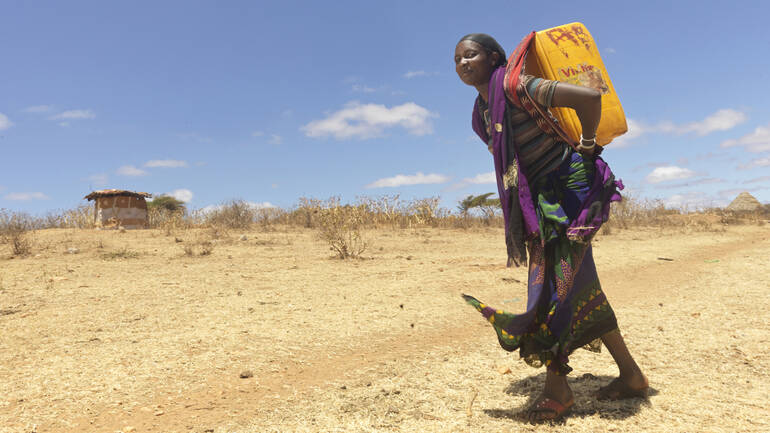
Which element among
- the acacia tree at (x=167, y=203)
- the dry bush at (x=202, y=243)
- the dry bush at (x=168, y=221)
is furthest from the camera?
the acacia tree at (x=167, y=203)

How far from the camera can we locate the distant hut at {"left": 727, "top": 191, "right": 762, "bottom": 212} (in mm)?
29061

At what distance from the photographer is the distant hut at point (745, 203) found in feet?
95.3

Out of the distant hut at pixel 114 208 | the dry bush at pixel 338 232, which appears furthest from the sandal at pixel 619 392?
the distant hut at pixel 114 208

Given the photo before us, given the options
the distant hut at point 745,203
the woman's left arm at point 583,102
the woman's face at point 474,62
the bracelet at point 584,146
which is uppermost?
the distant hut at point 745,203

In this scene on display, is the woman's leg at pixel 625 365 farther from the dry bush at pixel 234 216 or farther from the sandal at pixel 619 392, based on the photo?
the dry bush at pixel 234 216

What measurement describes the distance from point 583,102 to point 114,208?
57.8 feet

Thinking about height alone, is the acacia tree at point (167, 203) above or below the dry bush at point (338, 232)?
above

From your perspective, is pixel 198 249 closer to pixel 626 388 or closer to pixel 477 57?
pixel 477 57

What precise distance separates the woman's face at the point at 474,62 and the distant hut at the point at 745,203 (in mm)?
33838

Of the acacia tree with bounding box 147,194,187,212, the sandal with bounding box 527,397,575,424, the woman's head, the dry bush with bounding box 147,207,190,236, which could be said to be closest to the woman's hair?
the woman's head

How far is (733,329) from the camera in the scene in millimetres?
3775

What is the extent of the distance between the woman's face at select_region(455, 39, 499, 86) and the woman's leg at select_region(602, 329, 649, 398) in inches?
58.5

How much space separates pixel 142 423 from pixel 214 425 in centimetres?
41

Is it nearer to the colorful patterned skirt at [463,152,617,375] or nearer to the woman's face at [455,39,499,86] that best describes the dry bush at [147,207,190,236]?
the woman's face at [455,39,499,86]
